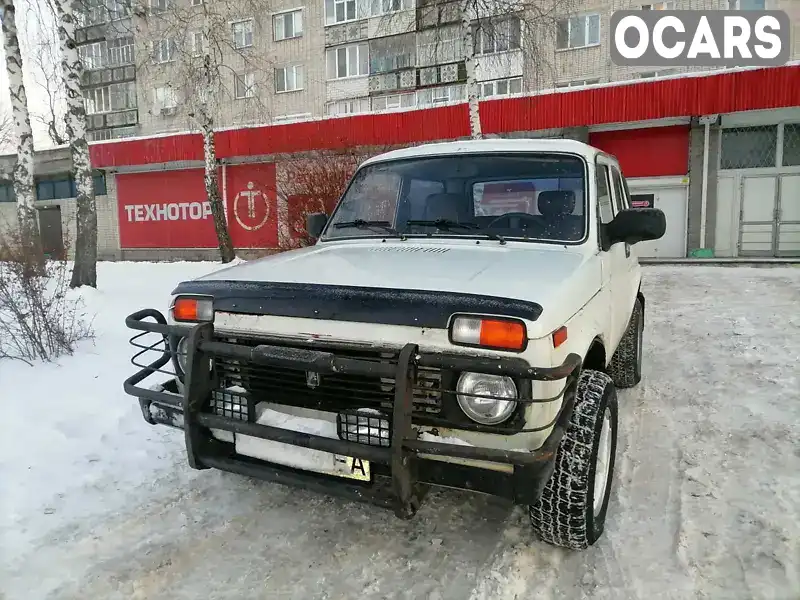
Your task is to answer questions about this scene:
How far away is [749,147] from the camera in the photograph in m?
16.4

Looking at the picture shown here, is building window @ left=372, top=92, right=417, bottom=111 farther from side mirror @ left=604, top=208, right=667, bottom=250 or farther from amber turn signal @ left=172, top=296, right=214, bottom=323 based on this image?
amber turn signal @ left=172, top=296, right=214, bottom=323

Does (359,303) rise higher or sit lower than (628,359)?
higher

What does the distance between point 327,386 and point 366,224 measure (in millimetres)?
1565

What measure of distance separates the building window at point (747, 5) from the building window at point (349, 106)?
14457mm

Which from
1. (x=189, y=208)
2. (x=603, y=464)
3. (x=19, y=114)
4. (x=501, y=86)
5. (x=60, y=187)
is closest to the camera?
(x=603, y=464)

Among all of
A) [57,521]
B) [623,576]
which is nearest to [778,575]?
[623,576]

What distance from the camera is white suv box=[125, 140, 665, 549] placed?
217 centimetres

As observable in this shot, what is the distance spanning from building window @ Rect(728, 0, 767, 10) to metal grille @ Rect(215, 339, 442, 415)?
23.2 meters

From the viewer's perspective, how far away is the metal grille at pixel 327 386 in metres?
2.29

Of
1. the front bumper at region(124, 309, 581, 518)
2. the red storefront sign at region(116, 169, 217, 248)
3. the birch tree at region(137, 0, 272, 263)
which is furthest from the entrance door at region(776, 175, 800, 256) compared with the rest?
the red storefront sign at region(116, 169, 217, 248)

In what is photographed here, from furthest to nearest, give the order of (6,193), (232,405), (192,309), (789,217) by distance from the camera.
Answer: (6,193)
(789,217)
(192,309)
(232,405)

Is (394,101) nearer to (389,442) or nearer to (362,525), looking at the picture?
(362,525)

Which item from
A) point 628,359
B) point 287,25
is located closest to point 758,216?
point 628,359

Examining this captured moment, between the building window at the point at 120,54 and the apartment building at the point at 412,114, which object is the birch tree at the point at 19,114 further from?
the building window at the point at 120,54
